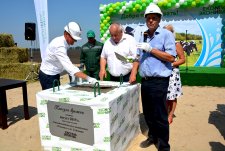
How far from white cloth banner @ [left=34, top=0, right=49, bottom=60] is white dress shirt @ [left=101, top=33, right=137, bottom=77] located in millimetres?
5195

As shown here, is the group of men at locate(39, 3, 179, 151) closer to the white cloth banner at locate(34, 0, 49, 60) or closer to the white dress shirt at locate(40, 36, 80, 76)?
the white dress shirt at locate(40, 36, 80, 76)

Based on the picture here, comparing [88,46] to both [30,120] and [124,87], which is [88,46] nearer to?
[30,120]

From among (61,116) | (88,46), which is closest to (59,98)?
(61,116)

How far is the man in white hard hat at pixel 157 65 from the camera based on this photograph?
8.96 feet

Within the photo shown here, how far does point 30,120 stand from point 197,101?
3.64 metres

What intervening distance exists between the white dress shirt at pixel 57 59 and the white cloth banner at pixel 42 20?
5.15m

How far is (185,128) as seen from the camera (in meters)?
4.04

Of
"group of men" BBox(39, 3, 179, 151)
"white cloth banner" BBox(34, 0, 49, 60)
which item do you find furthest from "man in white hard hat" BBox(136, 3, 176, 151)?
"white cloth banner" BBox(34, 0, 49, 60)

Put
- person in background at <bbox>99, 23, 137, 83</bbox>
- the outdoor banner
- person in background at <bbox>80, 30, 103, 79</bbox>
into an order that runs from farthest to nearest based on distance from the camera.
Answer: the outdoor banner, person in background at <bbox>80, 30, 103, 79</bbox>, person in background at <bbox>99, 23, 137, 83</bbox>

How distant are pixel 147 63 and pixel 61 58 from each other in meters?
1.09

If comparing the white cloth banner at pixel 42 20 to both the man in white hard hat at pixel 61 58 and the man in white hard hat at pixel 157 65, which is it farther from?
the man in white hard hat at pixel 157 65

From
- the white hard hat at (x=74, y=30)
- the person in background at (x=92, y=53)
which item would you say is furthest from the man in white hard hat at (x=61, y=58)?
the person in background at (x=92, y=53)

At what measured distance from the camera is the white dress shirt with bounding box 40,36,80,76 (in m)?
3.17

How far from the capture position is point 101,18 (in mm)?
9594
